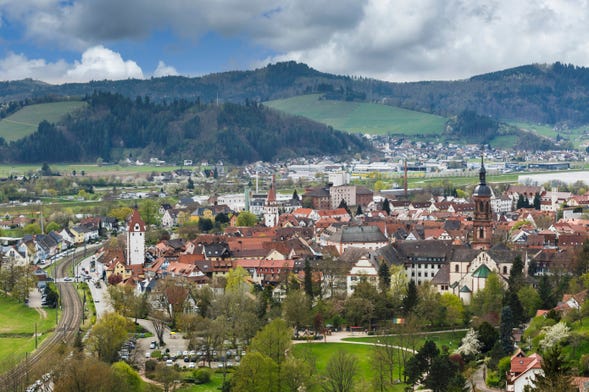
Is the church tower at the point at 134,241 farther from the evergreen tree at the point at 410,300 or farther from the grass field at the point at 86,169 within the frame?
the grass field at the point at 86,169

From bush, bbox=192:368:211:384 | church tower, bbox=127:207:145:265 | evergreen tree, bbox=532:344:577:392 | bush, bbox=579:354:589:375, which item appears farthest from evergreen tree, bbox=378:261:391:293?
evergreen tree, bbox=532:344:577:392

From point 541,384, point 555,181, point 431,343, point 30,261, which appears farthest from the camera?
point 555,181

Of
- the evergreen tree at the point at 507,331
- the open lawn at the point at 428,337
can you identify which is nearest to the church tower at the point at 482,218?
the open lawn at the point at 428,337

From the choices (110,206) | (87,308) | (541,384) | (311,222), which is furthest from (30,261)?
(541,384)

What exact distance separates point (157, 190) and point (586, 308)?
9810 centimetres

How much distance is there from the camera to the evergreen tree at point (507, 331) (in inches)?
1595

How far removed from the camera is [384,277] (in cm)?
5444

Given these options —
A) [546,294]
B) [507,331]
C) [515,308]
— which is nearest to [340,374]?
[507,331]

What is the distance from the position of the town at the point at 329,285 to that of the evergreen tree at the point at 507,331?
0.06m

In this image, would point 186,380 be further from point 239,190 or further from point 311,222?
point 239,190

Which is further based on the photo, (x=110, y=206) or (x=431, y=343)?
(x=110, y=206)

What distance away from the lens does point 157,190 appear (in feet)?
437

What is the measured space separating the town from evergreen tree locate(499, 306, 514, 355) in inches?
2.4

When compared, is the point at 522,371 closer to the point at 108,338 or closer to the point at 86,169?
the point at 108,338
